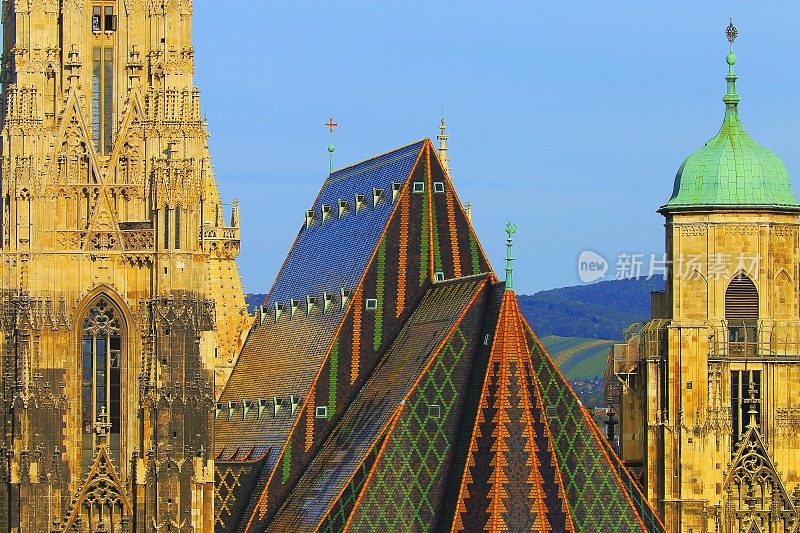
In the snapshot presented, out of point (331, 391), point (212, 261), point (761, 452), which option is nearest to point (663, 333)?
point (761, 452)

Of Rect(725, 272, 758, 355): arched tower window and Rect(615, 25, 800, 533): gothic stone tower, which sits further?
Rect(725, 272, 758, 355): arched tower window

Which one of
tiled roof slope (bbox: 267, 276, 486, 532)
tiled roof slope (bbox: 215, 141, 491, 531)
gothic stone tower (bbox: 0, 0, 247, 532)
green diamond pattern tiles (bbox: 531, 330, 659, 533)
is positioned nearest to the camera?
green diamond pattern tiles (bbox: 531, 330, 659, 533)

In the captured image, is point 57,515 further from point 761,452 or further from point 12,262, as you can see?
point 761,452

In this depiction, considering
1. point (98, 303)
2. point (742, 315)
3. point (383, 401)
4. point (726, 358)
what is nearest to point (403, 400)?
point (383, 401)

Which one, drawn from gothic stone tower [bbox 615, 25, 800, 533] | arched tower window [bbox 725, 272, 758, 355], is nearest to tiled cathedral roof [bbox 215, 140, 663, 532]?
gothic stone tower [bbox 615, 25, 800, 533]

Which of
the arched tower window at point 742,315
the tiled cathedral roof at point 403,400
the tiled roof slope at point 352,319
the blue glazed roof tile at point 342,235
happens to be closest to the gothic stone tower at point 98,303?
the tiled roof slope at point 352,319

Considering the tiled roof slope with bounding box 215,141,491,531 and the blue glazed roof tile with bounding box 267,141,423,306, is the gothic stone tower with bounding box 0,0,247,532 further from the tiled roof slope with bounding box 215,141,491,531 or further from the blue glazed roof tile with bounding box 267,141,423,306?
the blue glazed roof tile with bounding box 267,141,423,306

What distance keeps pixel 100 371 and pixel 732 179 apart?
78.4ft

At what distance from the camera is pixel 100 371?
97000mm

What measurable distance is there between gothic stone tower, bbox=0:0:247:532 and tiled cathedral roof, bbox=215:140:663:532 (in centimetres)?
463

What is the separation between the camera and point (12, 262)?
96312 millimetres

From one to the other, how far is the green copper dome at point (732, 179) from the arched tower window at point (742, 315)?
2.86m

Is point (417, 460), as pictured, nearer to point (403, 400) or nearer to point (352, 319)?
point (403, 400)

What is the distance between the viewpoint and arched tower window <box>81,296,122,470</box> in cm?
9681
